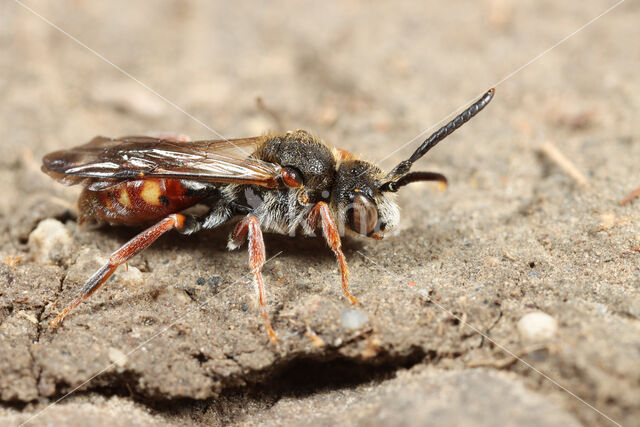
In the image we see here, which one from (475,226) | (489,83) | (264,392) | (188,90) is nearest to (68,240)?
(264,392)

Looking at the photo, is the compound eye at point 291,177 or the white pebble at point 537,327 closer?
the white pebble at point 537,327

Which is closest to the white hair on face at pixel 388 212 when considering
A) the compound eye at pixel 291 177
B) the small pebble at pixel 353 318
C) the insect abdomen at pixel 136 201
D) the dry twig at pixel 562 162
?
the compound eye at pixel 291 177

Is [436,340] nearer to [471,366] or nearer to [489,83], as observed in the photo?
[471,366]

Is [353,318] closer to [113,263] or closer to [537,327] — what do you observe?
[537,327]

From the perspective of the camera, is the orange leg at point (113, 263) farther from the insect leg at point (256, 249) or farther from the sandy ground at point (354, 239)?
the insect leg at point (256, 249)

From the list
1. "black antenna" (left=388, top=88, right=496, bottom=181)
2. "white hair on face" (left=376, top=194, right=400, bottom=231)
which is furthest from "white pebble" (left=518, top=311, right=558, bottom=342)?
"black antenna" (left=388, top=88, right=496, bottom=181)

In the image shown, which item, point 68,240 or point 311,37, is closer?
point 68,240

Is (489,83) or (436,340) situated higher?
(489,83)

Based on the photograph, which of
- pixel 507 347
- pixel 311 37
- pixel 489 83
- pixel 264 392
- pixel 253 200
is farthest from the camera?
pixel 311 37
